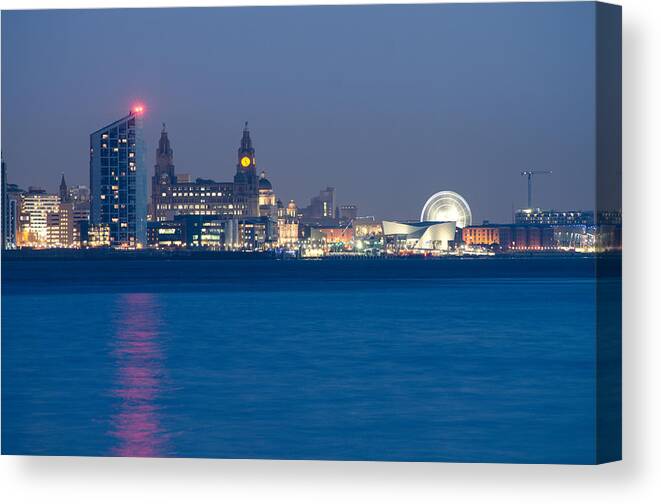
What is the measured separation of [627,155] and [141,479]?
14.4 ft

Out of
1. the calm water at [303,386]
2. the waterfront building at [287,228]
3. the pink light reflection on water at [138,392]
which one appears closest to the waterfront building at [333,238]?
the waterfront building at [287,228]

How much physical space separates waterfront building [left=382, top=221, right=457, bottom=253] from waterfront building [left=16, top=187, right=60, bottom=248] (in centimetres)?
3388

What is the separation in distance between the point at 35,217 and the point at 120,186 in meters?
23.5

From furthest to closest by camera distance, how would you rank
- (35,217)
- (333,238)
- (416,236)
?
(333,238), (416,236), (35,217)

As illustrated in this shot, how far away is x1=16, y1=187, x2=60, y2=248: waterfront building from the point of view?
221 feet

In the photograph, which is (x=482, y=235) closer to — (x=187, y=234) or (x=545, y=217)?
(x=545, y=217)

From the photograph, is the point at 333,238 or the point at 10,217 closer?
the point at 10,217

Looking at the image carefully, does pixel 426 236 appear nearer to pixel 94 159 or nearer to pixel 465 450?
pixel 94 159

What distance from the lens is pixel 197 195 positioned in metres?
115

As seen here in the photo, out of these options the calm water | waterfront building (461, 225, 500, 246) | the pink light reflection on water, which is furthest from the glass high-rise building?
the pink light reflection on water

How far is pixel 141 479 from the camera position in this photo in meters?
9.19

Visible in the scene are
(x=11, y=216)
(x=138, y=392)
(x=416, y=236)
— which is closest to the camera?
(x=138, y=392)

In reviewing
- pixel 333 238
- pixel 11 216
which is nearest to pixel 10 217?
pixel 11 216

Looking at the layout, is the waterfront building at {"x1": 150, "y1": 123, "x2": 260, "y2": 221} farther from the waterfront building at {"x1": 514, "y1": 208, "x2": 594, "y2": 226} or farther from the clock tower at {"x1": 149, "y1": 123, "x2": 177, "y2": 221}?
the waterfront building at {"x1": 514, "y1": 208, "x2": 594, "y2": 226}
